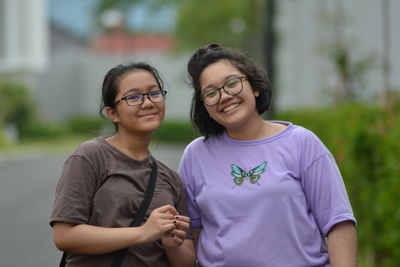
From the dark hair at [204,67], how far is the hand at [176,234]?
47 cm

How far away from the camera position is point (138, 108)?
308 centimetres

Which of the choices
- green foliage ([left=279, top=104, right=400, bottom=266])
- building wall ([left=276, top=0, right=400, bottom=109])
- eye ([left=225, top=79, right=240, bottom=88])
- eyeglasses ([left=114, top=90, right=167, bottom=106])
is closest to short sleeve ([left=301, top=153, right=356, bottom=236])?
eye ([left=225, top=79, right=240, bottom=88])

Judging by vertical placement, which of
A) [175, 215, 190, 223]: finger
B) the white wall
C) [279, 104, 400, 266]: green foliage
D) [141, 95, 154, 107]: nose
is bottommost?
[279, 104, 400, 266]: green foliage

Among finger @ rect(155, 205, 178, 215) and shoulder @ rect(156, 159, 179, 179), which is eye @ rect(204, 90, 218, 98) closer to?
shoulder @ rect(156, 159, 179, 179)

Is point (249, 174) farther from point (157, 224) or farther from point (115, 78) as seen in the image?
point (115, 78)

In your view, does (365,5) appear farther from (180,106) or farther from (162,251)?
(180,106)

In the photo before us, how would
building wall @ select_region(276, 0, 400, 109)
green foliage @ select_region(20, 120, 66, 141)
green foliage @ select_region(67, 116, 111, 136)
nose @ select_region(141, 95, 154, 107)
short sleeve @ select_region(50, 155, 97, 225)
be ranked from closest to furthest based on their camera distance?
short sleeve @ select_region(50, 155, 97, 225) → nose @ select_region(141, 95, 154, 107) → building wall @ select_region(276, 0, 400, 109) → green foliage @ select_region(20, 120, 66, 141) → green foliage @ select_region(67, 116, 111, 136)

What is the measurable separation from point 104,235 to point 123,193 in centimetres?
18

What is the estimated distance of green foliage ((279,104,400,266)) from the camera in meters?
5.80

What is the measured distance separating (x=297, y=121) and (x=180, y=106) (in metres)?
38.1

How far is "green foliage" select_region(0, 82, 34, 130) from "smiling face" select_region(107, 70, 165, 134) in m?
40.8

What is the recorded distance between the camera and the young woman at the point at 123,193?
2846 millimetres

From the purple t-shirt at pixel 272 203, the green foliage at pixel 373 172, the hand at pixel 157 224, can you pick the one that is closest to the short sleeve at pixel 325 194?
the purple t-shirt at pixel 272 203

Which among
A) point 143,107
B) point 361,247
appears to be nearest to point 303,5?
→ point 361,247
